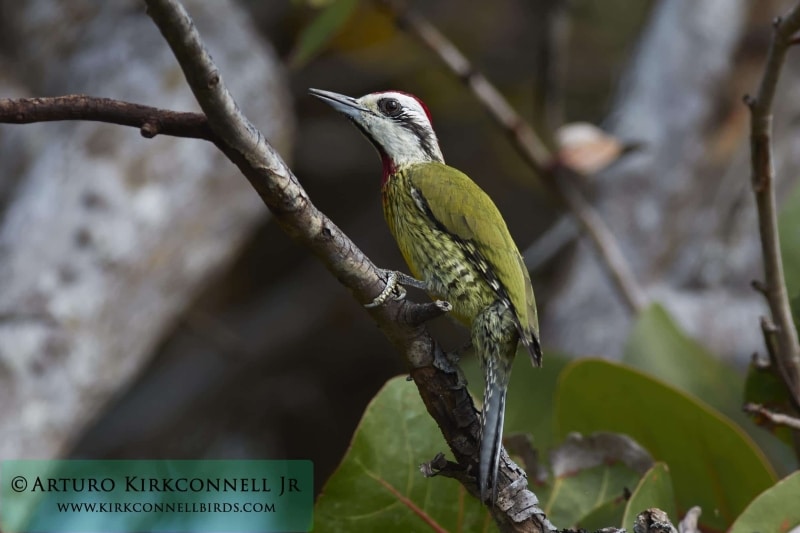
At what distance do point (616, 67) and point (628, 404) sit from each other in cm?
437

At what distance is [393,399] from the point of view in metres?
1.76

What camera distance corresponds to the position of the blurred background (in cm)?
314

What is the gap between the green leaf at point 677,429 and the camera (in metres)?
1.87

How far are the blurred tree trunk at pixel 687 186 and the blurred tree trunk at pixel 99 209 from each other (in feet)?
4.27

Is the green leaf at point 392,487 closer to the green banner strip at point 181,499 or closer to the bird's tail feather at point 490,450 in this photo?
the green banner strip at point 181,499

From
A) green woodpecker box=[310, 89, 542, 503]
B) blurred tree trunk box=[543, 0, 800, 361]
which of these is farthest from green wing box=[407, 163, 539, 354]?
blurred tree trunk box=[543, 0, 800, 361]

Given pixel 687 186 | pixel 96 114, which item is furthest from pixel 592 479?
pixel 687 186

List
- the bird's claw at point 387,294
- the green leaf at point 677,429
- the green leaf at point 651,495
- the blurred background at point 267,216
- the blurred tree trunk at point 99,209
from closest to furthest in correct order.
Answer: the bird's claw at point 387,294
the green leaf at point 651,495
the green leaf at point 677,429
the blurred tree trunk at point 99,209
the blurred background at point 267,216

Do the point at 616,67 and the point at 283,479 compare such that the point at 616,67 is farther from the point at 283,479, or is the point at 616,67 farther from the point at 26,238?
the point at 283,479

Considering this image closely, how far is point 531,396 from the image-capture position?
2242 mm

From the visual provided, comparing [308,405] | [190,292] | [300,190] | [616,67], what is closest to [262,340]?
[308,405]

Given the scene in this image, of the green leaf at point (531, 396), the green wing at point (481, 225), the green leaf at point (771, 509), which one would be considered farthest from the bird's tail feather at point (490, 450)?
the green leaf at point (531, 396)

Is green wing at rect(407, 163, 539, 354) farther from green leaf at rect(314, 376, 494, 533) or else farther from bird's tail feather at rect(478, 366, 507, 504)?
green leaf at rect(314, 376, 494, 533)
